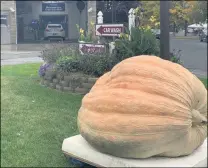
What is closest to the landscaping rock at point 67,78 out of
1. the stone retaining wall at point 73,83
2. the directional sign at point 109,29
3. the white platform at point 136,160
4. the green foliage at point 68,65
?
the stone retaining wall at point 73,83

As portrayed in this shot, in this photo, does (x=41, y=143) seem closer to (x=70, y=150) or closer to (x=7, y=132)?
(x=7, y=132)

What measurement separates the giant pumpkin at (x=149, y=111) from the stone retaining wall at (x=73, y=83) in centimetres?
409

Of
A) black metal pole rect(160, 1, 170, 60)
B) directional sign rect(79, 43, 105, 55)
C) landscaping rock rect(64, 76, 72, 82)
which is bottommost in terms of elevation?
landscaping rock rect(64, 76, 72, 82)

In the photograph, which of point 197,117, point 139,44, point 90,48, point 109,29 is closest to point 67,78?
point 90,48

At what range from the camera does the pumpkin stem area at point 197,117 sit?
1.88m

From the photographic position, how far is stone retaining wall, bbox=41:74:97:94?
6317mm

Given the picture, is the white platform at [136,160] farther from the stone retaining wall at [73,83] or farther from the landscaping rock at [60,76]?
the landscaping rock at [60,76]

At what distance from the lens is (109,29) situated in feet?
21.2

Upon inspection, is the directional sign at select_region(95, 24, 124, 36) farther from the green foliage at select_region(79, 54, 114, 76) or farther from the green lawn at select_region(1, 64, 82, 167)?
the green lawn at select_region(1, 64, 82, 167)

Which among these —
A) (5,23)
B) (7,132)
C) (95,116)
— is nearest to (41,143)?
(7,132)

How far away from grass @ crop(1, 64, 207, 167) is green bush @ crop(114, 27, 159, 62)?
121cm

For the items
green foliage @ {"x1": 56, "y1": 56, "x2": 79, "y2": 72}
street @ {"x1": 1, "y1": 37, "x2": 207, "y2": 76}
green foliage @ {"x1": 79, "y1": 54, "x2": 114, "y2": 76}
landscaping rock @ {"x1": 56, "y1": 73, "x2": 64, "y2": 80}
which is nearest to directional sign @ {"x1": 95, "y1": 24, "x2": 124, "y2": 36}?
green foliage @ {"x1": 79, "y1": 54, "x2": 114, "y2": 76}

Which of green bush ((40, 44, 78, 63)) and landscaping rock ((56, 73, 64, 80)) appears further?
green bush ((40, 44, 78, 63))

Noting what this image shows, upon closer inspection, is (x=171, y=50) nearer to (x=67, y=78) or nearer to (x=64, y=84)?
(x=67, y=78)
